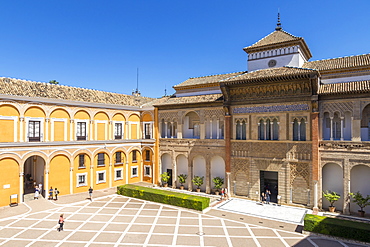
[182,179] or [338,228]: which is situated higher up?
[182,179]

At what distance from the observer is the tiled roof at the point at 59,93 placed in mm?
23562

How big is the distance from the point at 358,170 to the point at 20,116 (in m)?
30.6

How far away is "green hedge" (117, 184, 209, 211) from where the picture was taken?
21.9 meters

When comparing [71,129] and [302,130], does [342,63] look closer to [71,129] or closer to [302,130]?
[302,130]

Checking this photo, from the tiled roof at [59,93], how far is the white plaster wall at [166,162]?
833cm

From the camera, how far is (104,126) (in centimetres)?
2978

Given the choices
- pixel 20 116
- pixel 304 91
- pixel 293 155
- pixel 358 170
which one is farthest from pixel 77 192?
pixel 358 170

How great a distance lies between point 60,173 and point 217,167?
17065 mm

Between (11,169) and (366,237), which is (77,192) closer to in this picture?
(11,169)

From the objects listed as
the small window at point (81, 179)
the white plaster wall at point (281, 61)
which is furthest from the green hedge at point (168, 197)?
the white plaster wall at point (281, 61)

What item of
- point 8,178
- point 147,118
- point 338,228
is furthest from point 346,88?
point 8,178

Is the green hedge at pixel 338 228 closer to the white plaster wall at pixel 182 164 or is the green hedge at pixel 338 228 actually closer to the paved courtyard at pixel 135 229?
the paved courtyard at pixel 135 229

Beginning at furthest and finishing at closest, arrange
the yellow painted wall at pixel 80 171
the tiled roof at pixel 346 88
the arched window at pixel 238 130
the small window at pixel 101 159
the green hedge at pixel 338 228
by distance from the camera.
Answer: the small window at pixel 101 159 → the yellow painted wall at pixel 80 171 → the arched window at pixel 238 130 → the tiled roof at pixel 346 88 → the green hedge at pixel 338 228

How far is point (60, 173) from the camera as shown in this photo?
1022 inches
